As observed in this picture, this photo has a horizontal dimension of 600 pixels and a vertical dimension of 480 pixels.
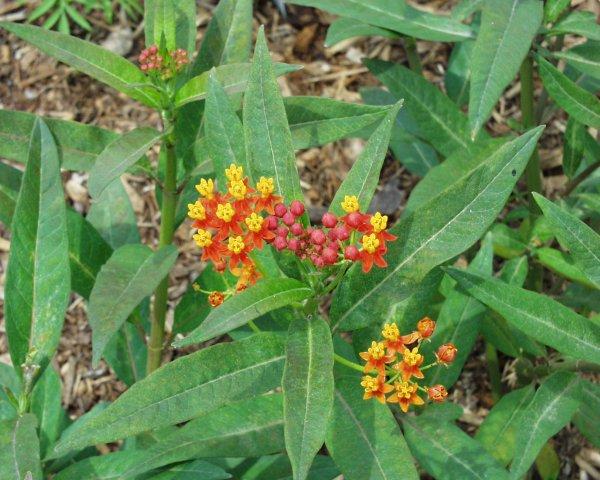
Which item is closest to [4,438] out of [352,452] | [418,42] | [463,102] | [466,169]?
[352,452]

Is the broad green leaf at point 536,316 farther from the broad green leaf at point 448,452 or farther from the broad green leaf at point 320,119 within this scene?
the broad green leaf at point 320,119

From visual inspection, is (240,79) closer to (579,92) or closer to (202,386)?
(202,386)

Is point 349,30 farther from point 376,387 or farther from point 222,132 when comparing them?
point 376,387

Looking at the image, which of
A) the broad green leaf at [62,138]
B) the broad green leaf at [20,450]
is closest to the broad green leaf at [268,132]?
the broad green leaf at [62,138]

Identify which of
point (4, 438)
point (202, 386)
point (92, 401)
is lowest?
point (92, 401)

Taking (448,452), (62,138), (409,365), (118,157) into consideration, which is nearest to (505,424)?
(448,452)

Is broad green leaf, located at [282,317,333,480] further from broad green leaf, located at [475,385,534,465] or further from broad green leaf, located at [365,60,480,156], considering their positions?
broad green leaf, located at [365,60,480,156]

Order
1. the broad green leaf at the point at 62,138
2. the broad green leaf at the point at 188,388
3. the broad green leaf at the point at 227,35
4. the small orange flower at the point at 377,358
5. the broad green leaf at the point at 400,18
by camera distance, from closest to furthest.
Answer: the broad green leaf at the point at 188,388, the small orange flower at the point at 377,358, the broad green leaf at the point at 62,138, the broad green leaf at the point at 227,35, the broad green leaf at the point at 400,18
